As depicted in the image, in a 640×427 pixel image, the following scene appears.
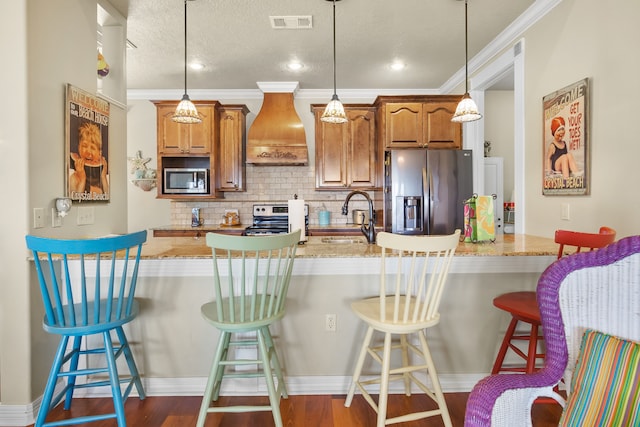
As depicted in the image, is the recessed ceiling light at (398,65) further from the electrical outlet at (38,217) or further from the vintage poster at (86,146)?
the electrical outlet at (38,217)

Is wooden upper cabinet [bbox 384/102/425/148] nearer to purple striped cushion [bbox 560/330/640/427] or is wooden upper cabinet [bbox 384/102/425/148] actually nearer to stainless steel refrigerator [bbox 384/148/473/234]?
stainless steel refrigerator [bbox 384/148/473/234]

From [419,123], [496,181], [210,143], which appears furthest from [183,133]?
[496,181]

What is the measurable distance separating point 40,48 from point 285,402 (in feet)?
7.77

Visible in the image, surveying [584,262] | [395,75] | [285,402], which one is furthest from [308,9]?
[285,402]

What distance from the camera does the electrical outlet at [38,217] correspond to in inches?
71.9

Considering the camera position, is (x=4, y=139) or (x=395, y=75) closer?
(x=4, y=139)

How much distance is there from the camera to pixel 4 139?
177 centimetres

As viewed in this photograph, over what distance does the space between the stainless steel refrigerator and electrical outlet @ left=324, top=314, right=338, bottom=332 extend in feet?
6.19

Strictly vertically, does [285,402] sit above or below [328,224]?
below

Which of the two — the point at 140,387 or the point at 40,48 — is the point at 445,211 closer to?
the point at 140,387

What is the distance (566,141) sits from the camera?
7.75 feet

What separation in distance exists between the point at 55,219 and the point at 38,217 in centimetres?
13

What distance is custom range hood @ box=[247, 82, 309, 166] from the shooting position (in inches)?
163

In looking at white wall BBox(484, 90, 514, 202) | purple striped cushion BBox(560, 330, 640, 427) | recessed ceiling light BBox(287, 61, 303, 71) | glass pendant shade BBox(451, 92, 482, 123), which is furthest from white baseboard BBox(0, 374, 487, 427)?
white wall BBox(484, 90, 514, 202)
